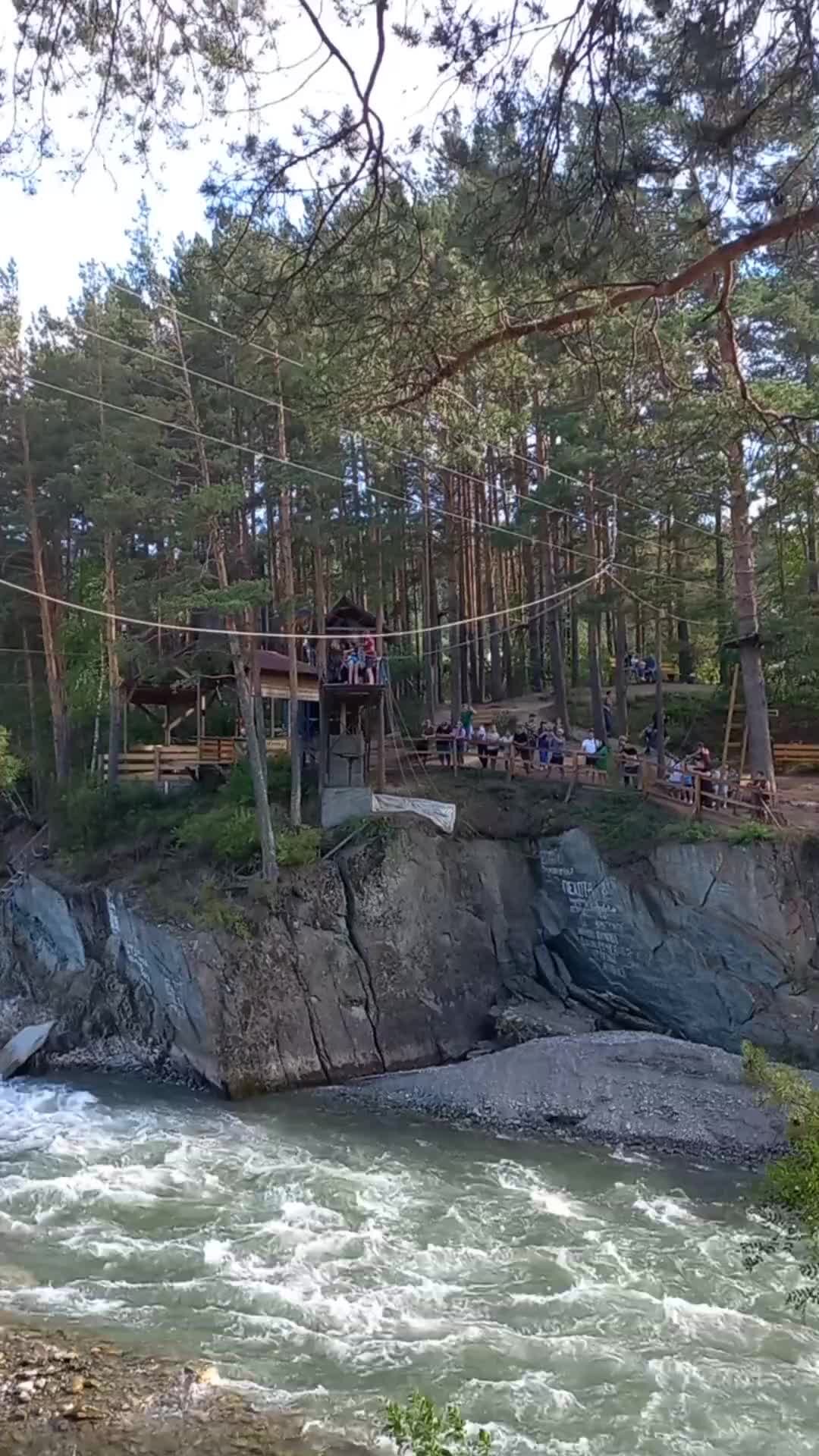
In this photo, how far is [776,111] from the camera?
5883mm

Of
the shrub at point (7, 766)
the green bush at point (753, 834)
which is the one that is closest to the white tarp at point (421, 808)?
the green bush at point (753, 834)

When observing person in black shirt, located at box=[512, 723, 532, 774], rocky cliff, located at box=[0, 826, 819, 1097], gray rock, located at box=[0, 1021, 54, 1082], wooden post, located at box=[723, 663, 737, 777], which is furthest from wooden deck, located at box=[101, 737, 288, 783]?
wooden post, located at box=[723, 663, 737, 777]

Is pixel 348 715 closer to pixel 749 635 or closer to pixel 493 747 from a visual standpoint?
pixel 493 747

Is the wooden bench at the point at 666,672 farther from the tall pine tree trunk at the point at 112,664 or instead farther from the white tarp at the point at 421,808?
Result: the tall pine tree trunk at the point at 112,664

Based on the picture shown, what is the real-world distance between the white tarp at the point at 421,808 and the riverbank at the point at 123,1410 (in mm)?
11208

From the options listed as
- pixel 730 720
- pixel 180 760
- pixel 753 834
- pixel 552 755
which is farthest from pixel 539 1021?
pixel 180 760

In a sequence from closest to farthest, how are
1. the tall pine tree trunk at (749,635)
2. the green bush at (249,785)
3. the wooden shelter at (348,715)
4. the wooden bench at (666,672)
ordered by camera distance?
the tall pine tree trunk at (749,635)
the wooden shelter at (348,715)
the green bush at (249,785)
the wooden bench at (666,672)

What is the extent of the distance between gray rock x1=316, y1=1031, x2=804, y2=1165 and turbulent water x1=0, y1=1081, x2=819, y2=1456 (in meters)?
0.76

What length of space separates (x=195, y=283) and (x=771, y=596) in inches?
532

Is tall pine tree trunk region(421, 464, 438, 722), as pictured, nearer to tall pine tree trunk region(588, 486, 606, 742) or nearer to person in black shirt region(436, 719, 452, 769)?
person in black shirt region(436, 719, 452, 769)

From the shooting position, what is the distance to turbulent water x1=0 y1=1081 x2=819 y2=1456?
7602 millimetres

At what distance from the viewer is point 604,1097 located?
1416 centimetres

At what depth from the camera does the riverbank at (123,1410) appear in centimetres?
696

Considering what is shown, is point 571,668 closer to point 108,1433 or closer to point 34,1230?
point 34,1230
